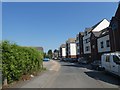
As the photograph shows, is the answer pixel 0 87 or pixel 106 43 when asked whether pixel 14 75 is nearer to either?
pixel 0 87

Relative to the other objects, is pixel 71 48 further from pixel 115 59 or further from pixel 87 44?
pixel 115 59

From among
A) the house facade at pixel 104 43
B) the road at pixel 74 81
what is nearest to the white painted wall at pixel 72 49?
the house facade at pixel 104 43

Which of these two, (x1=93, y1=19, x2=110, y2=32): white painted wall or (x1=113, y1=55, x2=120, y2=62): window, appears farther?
(x1=93, y1=19, x2=110, y2=32): white painted wall

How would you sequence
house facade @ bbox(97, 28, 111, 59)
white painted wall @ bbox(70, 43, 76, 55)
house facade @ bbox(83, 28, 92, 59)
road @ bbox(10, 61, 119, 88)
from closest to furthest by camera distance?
road @ bbox(10, 61, 119, 88) → house facade @ bbox(97, 28, 111, 59) → house facade @ bbox(83, 28, 92, 59) → white painted wall @ bbox(70, 43, 76, 55)

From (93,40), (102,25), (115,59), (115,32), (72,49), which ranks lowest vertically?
(115,59)

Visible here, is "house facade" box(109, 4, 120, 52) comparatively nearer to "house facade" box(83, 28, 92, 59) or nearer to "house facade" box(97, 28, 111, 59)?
"house facade" box(97, 28, 111, 59)

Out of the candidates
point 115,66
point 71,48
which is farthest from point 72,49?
point 115,66

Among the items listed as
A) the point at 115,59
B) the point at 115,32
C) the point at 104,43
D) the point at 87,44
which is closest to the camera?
the point at 115,59

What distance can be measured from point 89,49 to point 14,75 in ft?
165

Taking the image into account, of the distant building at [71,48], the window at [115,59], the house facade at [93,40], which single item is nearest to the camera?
the window at [115,59]

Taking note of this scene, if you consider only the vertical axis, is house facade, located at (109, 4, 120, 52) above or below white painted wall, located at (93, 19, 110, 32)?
below

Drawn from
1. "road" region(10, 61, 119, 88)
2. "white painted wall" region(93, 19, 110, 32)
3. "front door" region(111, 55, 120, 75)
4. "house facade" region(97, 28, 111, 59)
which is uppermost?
"white painted wall" region(93, 19, 110, 32)

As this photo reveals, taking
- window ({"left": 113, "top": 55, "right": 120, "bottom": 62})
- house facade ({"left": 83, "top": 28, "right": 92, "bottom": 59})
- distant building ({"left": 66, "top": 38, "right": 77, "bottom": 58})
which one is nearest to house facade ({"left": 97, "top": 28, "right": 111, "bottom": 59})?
house facade ({"left": 83, "top": 28, "right": 92, "bottom": 59})

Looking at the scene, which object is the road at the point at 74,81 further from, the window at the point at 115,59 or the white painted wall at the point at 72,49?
the white painted wall at the point at 72,49
